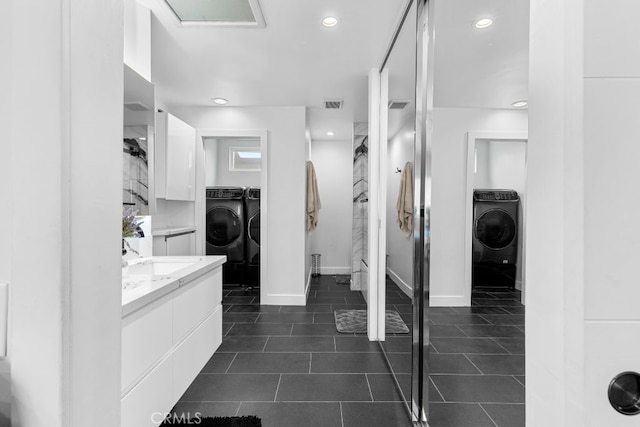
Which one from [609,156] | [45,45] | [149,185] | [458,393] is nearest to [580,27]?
[609,156]

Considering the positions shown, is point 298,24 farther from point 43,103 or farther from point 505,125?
point 43,103

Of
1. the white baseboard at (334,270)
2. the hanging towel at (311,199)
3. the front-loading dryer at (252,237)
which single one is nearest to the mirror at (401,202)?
the hanging towel at (311,199)

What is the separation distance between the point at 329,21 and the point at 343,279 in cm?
397

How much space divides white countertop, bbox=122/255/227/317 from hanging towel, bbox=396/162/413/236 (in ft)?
4.25

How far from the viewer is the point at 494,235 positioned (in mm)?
1763

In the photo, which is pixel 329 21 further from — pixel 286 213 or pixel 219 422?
pixel 219 422

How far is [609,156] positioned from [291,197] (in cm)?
347

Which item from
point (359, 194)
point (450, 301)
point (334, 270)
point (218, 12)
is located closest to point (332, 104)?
point (359, 194)

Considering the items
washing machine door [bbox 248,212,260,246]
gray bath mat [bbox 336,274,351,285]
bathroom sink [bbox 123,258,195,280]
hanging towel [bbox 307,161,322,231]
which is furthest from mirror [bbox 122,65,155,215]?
gray bath mat [bbox 336,274,351,285]

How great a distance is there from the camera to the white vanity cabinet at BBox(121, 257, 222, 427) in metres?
1.12

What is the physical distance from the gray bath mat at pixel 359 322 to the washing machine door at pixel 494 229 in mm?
856

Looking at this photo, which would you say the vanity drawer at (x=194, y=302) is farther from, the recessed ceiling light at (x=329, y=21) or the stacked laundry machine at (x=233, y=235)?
the stacked laundry machine at (x=233, y=235)

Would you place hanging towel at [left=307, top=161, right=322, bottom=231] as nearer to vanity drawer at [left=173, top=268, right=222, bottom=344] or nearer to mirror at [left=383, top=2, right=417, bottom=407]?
mirror at [left=383, top=2, right=417, bottom=407]

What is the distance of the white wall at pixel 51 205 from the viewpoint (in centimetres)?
47
